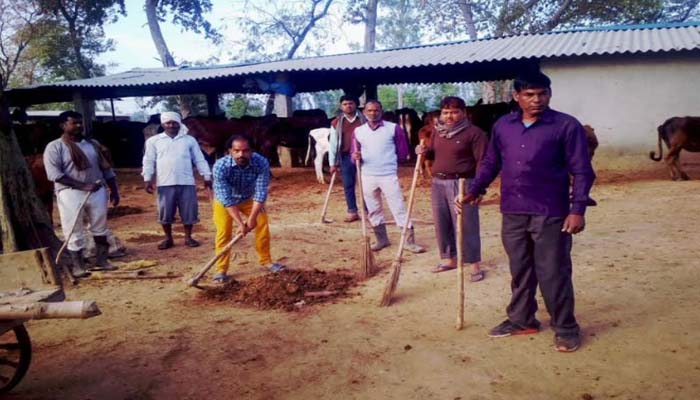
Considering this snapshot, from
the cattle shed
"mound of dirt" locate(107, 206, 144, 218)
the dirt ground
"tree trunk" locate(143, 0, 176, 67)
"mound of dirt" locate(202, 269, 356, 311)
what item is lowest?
the dirt ground

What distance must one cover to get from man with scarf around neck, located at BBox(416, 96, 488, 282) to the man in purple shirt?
3.80ft

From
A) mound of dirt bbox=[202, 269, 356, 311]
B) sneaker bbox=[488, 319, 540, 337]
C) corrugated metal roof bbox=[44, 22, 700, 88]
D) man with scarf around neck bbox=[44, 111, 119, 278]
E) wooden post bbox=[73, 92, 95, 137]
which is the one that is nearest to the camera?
sneaker bbox=[488, 319, 540, 337]

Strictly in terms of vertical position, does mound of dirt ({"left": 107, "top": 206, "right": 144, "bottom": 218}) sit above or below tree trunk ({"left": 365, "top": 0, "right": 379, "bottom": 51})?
below

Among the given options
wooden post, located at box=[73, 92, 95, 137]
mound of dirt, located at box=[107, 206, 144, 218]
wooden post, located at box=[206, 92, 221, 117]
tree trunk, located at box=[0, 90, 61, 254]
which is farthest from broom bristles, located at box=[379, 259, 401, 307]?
wooden post, located at box=[206, 92, 221, 117]

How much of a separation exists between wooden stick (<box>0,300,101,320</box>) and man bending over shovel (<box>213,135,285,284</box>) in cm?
246

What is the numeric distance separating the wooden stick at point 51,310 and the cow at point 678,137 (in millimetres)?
9839

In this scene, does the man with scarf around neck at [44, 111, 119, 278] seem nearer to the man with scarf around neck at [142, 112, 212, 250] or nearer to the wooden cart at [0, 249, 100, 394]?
the man with scarf around neck at [142, 112, 212, 250]

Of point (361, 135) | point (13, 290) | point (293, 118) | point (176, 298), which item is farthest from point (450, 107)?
point (293, 118)

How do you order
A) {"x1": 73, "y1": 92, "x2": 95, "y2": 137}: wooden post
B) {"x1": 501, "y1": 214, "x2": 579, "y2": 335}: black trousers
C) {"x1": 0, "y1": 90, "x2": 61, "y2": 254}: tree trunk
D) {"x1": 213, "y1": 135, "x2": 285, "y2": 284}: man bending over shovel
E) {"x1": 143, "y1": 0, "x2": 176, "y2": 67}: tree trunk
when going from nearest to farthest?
{"x1": 501, "y1": 214, "x2": 579, "y2": 335}: black trousers < {"x1": 213, "y1": 135, "x2": 285, "y2": 284}: man bending over shovel < {"x1": 0, "y1": 90, "x2": 61, "y2": 254}: tree trunk < {"x1": 73, "y1": 92, "x2": 95, "y2": 137}: wooden post < {"x1": 143, "y1": 0, "x2": 176, "y2": 67}: tree trunk

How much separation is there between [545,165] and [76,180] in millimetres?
4377

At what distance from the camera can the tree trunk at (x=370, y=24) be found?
26266 millimetres

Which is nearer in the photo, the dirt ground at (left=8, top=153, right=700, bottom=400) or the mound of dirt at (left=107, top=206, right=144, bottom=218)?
the dirt ground at (left=8, top=153, right=700, bottom=400)

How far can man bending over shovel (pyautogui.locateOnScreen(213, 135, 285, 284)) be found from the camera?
16.8 ft

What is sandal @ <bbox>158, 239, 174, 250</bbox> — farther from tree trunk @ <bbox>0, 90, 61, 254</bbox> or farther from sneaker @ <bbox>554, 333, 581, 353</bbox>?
sneaker @ <bbox>554, 333, 581, 353</bbox>
